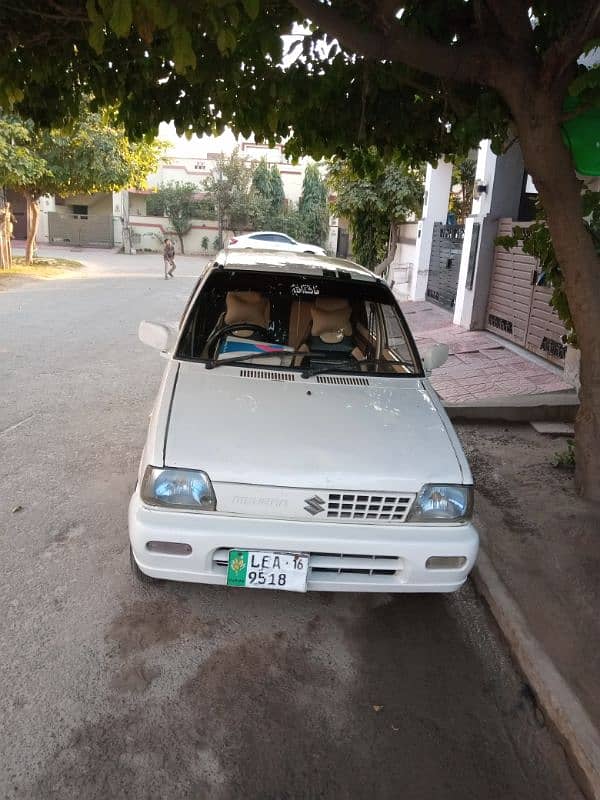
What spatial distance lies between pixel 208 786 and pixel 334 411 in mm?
1845

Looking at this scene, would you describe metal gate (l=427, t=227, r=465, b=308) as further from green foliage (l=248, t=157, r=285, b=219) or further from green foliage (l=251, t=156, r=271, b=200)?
green foliage (l=251, t=156, r=271, b=200)

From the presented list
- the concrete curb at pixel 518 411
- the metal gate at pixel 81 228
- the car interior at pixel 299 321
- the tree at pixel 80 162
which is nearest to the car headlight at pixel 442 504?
the car interior at pixel 299 321

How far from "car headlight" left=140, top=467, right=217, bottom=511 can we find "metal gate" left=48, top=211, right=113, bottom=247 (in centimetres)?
4390

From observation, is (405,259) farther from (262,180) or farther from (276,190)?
(276,190)

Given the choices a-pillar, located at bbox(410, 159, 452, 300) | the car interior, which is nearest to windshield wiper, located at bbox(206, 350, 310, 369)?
the car interior

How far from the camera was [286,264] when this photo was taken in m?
4.66

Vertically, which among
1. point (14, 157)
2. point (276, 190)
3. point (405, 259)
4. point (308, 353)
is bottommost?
point (308, 353)

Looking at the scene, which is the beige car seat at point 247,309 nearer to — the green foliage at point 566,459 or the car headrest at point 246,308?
the car headrest at point 246,308

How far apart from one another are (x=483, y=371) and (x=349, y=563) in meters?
6.58

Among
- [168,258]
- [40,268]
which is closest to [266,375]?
[168,258]

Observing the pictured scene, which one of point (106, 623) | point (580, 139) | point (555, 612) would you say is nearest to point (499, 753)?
point (555, 612)

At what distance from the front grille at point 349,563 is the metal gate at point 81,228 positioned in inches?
1739

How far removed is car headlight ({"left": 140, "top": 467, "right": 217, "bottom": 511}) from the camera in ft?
9.53

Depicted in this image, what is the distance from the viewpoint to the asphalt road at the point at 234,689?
236 centimetres
